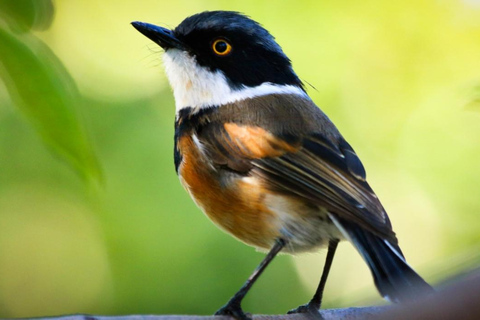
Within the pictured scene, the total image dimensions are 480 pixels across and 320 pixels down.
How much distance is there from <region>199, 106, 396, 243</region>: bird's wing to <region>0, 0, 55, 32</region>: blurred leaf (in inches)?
57.9

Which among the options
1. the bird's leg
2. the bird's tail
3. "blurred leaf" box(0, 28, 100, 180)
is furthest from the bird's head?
"blurred leaf" box(0, 28, 100, 180)

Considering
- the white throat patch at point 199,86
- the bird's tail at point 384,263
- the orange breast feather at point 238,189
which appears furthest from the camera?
the white throat patch at point 199,86

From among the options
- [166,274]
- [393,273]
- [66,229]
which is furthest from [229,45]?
[66,229]

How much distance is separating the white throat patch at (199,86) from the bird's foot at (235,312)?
1.17 metres

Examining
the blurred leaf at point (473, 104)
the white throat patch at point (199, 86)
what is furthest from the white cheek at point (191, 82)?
the blurred leaf at point (473, 104)

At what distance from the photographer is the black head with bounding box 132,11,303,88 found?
3.70 metres

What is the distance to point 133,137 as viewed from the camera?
5.26 m

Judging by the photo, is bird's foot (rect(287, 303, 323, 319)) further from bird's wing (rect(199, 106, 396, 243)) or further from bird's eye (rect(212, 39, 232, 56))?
bird's eye (rect(212, 39, 232, 56))

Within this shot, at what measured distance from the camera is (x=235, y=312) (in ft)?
9.10

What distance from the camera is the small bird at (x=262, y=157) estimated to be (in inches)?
111

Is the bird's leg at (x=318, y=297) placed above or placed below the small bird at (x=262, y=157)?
below

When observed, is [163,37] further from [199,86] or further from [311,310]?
[311,310]

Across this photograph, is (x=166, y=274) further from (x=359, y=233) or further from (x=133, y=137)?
(x=359, y=233)

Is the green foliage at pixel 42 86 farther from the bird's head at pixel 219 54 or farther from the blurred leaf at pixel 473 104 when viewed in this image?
the bird's head at pixel 219 54
